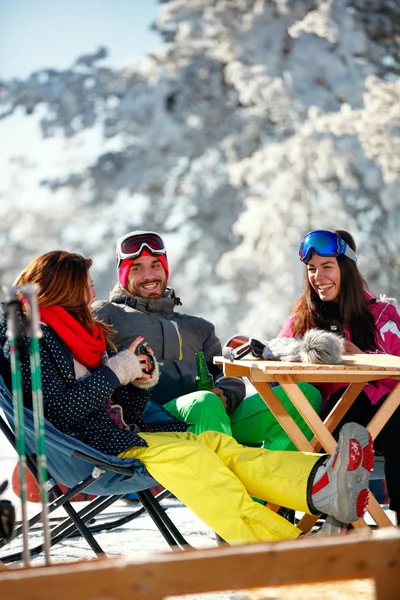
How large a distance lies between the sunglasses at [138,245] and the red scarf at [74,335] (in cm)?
75

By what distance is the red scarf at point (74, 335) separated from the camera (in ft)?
9.78

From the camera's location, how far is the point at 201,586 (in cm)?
160

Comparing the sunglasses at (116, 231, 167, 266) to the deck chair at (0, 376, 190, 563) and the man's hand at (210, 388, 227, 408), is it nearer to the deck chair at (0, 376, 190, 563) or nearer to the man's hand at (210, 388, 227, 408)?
the man's hand at (210, 388, 227, 408)

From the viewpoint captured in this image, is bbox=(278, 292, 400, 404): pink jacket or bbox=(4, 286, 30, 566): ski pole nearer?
bbox=(4, 286, 30, 566): ski pole

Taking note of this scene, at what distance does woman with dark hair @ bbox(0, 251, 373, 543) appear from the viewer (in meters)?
2.67

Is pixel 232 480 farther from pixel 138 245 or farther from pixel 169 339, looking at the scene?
pixel 138 245

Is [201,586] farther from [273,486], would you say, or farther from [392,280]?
[392,280]

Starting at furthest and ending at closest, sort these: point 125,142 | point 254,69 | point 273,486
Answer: point 125,142 → point 254,69 → point 273,486

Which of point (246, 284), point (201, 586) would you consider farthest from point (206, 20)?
point (201, 586)

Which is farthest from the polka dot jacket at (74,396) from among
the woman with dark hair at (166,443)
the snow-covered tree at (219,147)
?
the snow-covered tree at (219,147)

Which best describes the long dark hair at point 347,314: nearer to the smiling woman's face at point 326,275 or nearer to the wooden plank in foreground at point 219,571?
the smiling woman's face at point 326,275

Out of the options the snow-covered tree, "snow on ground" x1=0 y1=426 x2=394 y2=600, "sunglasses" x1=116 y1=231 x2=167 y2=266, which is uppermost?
the snow-covered tree

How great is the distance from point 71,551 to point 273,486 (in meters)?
1.16

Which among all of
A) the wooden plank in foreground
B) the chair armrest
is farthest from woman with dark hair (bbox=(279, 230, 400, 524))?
the wooden plank in foreground
